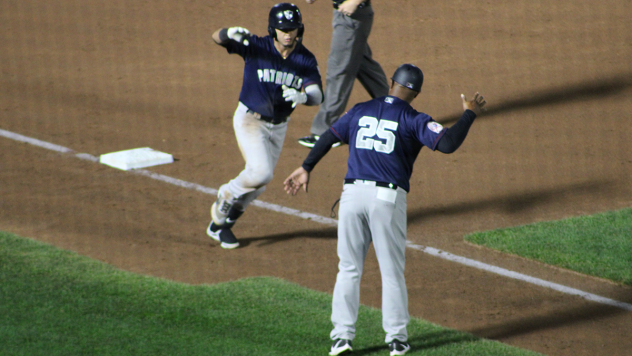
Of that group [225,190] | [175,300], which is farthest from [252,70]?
[175,300]

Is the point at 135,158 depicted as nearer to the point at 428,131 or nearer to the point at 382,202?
the point at 382,202

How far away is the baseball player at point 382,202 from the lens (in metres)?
4.32

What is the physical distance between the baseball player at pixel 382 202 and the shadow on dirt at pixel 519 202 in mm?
2663

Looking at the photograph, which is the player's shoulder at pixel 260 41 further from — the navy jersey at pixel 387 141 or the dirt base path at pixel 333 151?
the navy jersey at pixel 387 141

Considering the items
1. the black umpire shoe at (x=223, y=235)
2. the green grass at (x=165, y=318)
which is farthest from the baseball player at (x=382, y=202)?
the black umpire shoe at (x=223, y=235)

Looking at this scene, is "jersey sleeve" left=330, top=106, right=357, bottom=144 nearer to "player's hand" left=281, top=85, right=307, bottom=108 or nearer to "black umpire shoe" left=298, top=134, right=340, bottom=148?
"player's hand" left=281, top=85, right=307, bottom=108

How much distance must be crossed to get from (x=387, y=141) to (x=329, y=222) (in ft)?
8.92

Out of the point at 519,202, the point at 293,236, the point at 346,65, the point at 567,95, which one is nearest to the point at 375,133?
the point at 293,236

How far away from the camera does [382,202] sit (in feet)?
14.1

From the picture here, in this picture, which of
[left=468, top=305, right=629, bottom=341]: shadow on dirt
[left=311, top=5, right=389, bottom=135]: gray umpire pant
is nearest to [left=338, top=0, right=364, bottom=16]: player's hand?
[left=311, top=5, right=389, bottom=135]: gray umpire pant

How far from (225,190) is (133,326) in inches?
73.9

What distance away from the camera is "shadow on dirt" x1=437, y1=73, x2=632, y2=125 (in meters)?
10.0

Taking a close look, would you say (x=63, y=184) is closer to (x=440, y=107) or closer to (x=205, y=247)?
(x=205, y=247)

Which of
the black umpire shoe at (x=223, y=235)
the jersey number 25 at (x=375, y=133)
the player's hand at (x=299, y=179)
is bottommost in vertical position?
the black umpire shoe at (x=223, y=235)
